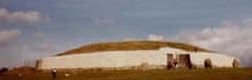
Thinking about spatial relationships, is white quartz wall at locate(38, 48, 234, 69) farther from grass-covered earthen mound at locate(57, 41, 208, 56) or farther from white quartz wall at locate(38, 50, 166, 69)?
grass-covered earthen mound at locate(57, 41, 208, 56)

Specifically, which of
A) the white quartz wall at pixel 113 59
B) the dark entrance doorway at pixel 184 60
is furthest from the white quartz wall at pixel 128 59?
the dark entrance doorway at pixel 184 60

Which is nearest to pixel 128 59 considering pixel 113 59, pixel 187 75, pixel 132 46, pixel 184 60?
pixel 113 59

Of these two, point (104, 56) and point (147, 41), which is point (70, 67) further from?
point (147, 41)

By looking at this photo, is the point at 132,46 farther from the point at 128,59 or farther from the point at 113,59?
the point at 113,59

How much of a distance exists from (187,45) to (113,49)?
432 inches

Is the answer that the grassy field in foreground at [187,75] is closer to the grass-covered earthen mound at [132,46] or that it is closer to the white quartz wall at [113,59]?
the white quartz wall at [113,59]

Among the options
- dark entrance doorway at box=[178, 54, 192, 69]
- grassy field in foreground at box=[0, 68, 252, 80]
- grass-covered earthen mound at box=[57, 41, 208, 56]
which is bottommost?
grassy field in foreground at box=[0, 68, 252, 80]

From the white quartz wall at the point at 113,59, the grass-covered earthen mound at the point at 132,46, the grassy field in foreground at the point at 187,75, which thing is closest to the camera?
the grassy field in foreground at the point at 187,75

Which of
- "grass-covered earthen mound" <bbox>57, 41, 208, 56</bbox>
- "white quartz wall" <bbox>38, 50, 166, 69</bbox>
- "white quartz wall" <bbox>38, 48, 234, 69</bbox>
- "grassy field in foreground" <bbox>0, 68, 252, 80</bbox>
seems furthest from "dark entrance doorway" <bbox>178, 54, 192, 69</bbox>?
"grassy field in foreground" <bbox>0, 68, 252, 80</bbox>

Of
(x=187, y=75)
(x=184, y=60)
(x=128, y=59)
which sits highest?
(x=128, y=59)

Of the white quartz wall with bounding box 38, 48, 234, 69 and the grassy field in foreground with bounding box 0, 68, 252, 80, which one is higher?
the white quartz wall with bounding box 38, 48, 234, 69

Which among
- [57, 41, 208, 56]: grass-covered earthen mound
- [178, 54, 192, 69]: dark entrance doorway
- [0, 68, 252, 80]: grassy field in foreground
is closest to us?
[0, 68, 252, 80]: grassy field in foreground

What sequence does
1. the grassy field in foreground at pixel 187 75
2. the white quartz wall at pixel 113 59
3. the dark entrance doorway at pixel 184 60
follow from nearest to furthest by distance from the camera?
the grassy field in foreground at pixel 187 75 → the white quartz wall at pixel 113 59 → the dark entrance doorway at pixel 184 60

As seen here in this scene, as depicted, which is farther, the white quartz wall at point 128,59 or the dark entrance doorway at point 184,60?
the dark entrance doorway at point 184,60
